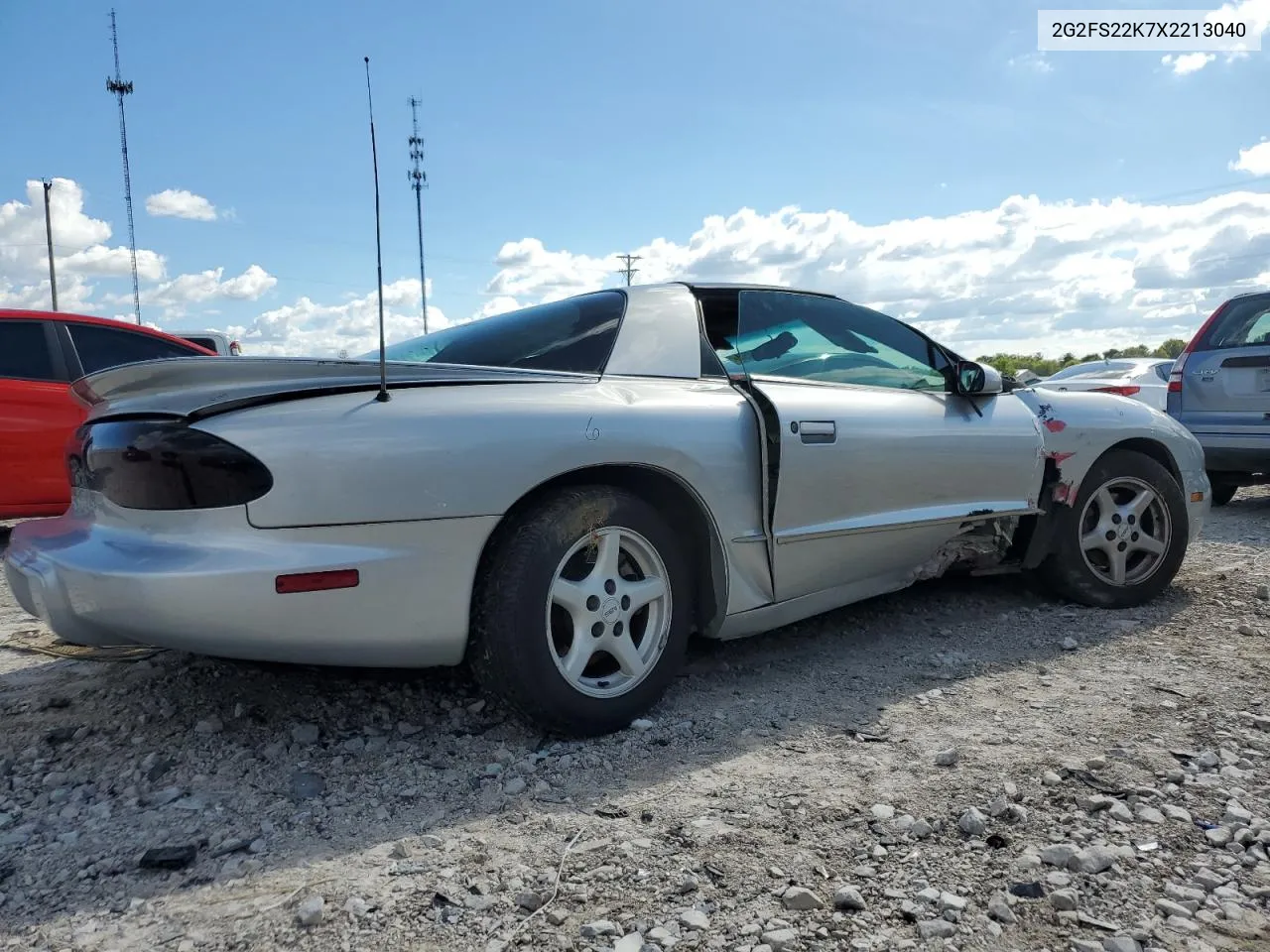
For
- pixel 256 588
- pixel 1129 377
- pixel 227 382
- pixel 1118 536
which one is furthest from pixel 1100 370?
pixel 256 588

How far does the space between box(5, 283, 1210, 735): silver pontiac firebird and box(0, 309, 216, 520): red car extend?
3632mm

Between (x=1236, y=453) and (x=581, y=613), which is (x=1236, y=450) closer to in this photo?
(x=1236, y=453)

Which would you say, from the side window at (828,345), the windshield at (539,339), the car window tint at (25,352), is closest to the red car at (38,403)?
the car window tint at (25,352)

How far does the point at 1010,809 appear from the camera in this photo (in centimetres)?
221

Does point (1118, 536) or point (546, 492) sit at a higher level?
point (546, 492)

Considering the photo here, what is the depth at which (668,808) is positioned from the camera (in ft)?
7.46

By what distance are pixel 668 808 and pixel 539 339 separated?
59.4 inches

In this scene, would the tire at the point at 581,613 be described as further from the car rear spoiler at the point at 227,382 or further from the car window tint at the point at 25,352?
the car window tint at the point at 25,352

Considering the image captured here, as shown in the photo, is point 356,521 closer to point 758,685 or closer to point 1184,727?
point 758,685

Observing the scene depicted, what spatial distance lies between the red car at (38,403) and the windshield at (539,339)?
3237 millimetres

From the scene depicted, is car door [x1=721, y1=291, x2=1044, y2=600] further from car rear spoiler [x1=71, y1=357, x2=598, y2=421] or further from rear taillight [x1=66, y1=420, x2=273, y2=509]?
rear taillight [x1=66, y1=420, x2=273, y2=509]

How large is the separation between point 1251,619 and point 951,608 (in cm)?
116

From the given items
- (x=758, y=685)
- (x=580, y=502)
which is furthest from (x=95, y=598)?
(x=758, y=685)

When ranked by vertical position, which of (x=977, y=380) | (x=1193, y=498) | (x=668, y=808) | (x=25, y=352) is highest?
(x=25, y=352)
